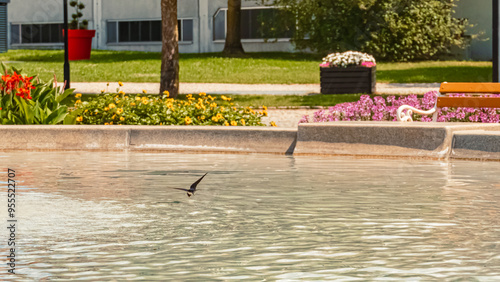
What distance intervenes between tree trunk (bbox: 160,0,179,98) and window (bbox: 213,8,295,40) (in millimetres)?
17872

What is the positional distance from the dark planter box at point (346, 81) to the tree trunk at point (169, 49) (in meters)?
3.97

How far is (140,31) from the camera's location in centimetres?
5478

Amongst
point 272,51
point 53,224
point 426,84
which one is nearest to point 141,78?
point 426,84

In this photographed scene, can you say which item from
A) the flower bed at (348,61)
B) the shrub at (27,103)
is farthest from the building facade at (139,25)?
the shrub at (27,103)

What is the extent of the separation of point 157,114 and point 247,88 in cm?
1455

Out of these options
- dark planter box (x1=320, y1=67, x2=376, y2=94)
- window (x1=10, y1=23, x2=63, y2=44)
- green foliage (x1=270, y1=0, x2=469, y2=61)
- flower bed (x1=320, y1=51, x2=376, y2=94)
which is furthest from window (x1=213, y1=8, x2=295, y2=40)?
dark planter box (x1=320, y1=67, x2=376, y2=94)

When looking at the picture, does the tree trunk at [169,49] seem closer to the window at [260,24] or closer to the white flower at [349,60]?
the white flower at [349,60]

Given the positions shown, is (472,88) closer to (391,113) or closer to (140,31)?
(391,113)

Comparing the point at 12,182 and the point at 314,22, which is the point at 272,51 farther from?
the point at 12,182

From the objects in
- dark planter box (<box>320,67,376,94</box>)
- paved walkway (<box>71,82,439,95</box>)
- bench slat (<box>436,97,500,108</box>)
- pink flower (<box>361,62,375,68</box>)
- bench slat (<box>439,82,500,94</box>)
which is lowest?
paved walkway (<box>71,82,439,95</box>)

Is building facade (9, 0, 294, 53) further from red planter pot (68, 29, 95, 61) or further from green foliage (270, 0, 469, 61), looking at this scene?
red planter pot (68, 29, 95, 61)

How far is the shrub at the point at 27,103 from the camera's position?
15.0 m

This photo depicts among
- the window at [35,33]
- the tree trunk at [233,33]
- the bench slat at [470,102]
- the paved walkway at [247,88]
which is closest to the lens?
the bench slat at [470,102]

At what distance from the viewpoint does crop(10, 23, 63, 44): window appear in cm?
5734
